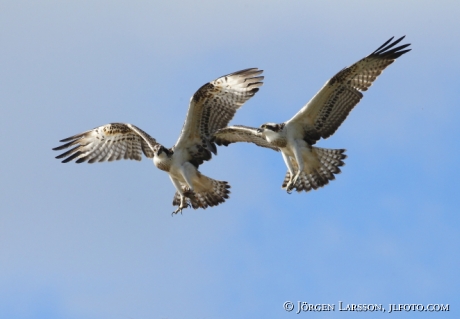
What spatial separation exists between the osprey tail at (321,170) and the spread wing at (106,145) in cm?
318

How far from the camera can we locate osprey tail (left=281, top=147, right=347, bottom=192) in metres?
18.6

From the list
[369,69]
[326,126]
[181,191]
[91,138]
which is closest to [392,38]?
[369,69]

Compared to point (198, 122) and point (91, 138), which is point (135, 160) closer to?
point (91, 138)

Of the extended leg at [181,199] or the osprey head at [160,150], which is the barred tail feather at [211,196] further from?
the osprey head at [160,150]

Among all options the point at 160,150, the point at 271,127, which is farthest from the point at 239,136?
the point at 160,150

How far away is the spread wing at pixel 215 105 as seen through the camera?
18.3 meters

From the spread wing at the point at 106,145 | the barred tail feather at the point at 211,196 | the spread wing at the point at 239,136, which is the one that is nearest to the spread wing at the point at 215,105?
the spread wing at the point at 239,136

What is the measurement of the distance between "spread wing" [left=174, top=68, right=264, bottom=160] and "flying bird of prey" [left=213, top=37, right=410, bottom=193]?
24 centimetres

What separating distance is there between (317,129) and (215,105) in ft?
6.03

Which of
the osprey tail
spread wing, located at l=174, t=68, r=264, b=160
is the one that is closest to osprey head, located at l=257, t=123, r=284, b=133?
spread wing, located at l=174, t=68, r=264, b=160

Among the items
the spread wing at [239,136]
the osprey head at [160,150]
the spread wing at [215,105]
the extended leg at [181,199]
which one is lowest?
the extended leg at [181,199]

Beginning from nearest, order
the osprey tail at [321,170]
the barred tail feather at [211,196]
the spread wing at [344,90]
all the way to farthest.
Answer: the spread wing at [344,90]
the osprey tail at [321,170]
the barred tail feather at [211,196]

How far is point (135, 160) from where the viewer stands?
66.4 ft

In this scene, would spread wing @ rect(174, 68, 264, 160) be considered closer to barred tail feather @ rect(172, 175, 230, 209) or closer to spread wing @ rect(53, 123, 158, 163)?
barred tail feather @ rect(172, 175, 230, 209)
